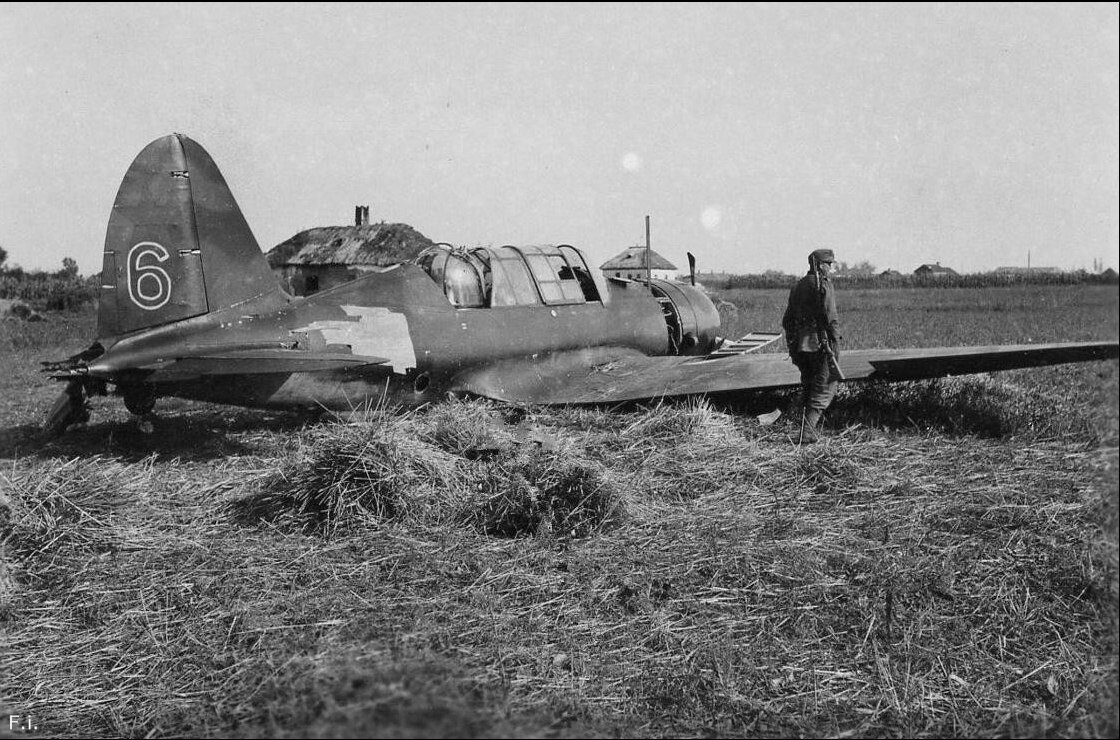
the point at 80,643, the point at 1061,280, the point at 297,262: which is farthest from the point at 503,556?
the point at 1061,280

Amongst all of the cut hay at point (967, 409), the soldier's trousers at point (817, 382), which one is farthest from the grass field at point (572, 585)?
the soldier's trousers at point (817, 382)

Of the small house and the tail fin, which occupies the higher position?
the small house

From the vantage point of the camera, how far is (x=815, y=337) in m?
8.33

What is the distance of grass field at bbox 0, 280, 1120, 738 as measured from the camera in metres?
3.08

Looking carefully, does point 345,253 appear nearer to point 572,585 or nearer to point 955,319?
point 955,319

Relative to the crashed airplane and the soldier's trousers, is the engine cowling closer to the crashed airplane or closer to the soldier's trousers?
the crashed airplane

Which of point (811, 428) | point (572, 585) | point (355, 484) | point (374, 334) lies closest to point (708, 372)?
point (811, 428)

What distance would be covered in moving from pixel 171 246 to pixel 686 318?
720 cm

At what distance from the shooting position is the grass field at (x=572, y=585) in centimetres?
308

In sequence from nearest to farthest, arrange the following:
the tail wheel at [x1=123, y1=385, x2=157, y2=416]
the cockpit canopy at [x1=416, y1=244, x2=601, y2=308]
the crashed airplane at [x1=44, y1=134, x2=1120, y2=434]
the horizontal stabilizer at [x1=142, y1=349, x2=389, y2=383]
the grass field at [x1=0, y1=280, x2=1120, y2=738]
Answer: the grass field at [x1=0, y1=280, x2=1120, y2=738], the horizontal stabilizer at [x1=142, y1=349, x2=389, y2=383], the crashed airplane at [x1=44, y1=134, x2=1120, y2=434], the tail wheel at [x1=123, y1=385, x2=157, y2=416], the cockpit canopy at [x1=416, y1=244, x2=601, y2=308]

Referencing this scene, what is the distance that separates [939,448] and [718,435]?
213 centimetres

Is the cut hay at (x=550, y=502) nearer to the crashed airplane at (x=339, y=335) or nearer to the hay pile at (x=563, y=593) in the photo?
the hay pile at (x=563, y=593)

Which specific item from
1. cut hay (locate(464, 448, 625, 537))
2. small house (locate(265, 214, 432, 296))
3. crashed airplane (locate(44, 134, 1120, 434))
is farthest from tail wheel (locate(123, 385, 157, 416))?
small house (locate(265, 214, 432, 296))

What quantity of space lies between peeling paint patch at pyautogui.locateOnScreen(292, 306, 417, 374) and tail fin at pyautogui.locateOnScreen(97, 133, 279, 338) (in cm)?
89
